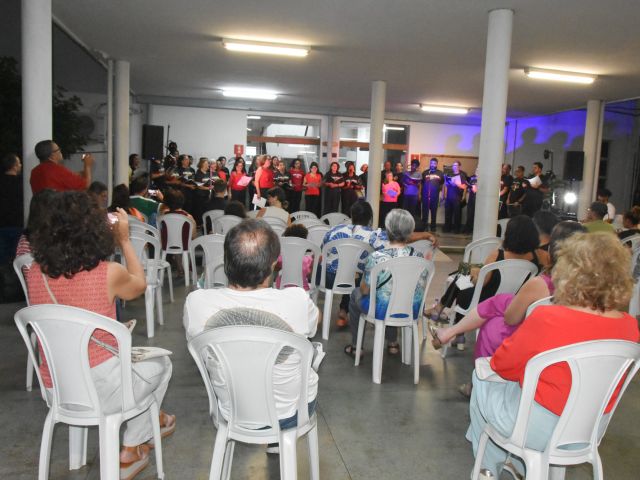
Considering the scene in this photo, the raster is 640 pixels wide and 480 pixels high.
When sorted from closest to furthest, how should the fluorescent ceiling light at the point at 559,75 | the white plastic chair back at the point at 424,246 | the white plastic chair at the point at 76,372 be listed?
the white plastic chair at the point at 76,372 < the white plastic chair back at the point at 424,246 < the fluorescent ceiling light at the point at 559,75

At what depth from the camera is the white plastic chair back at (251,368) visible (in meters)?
1.84

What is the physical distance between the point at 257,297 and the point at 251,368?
0.26 m

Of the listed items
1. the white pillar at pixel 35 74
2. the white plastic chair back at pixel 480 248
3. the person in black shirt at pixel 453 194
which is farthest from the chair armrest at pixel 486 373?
the person in black shirt at pixel 453 194

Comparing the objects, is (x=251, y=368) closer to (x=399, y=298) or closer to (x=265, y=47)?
(x=399, y=298)

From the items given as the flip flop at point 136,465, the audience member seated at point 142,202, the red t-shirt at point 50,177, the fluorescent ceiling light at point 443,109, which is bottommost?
the flip flop at point 136,465

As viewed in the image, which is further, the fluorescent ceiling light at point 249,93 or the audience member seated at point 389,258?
the fluorescent ceiling light at point 249,93

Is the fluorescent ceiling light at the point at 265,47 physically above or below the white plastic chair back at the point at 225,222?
above

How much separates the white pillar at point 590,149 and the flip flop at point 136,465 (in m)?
11.4

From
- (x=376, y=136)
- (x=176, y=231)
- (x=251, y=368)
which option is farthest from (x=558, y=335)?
(x=376, y=136)

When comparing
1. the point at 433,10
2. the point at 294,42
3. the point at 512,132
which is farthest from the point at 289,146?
the point at 433,10

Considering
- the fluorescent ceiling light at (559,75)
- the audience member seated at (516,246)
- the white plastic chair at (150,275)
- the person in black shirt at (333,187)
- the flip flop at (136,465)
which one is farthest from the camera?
the person in black shirt at (333,187)

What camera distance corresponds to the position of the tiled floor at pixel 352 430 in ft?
8.27

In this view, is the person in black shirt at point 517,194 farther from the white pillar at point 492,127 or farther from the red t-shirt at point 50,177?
the red t-shirt at point 50,177

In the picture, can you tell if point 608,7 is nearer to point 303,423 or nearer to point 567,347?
point 567,347
